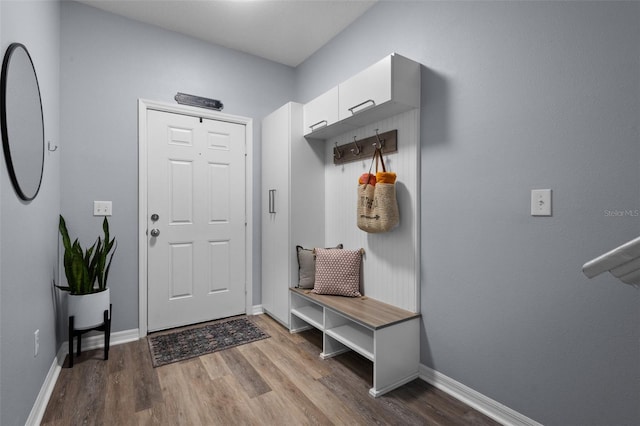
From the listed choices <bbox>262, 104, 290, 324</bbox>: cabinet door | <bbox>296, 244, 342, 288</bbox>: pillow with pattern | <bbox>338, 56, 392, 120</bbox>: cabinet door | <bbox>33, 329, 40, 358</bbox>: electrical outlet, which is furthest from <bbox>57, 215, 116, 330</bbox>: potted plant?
<bbox>338, 56, 392, 120</bbox>: cabinet door

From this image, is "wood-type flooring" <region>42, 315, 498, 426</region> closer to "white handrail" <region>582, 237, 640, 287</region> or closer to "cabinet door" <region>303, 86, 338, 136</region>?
"white handrail" <region>582, 237, 640, 287</region>

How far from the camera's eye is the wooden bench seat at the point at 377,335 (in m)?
1.88

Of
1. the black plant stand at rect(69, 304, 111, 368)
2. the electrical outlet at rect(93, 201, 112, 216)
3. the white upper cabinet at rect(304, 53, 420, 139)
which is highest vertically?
the white upper cabinet at rect(304, 53, 420, 139)

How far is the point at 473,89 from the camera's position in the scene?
1.79 metres

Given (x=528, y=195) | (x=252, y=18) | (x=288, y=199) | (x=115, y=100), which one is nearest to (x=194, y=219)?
(x=288, y=199)

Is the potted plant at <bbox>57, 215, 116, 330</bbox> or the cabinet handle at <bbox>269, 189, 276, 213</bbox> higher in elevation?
the cabinet handle at <bbox>269, 189, 276, 213</bbox>

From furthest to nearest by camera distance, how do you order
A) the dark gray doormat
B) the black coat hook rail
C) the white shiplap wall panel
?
the dark gray doormat → the black coat hook rail → the white shiplap wall panel

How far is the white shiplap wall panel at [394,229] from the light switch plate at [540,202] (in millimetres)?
674

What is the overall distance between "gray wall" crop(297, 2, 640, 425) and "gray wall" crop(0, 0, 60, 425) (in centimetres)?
207

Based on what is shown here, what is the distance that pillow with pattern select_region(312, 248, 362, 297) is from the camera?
2477 millimetres

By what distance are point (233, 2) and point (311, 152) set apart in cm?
130

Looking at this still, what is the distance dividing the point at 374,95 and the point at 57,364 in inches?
109

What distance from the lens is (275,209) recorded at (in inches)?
118

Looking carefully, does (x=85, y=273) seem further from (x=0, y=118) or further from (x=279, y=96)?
(x=279, y=96)
